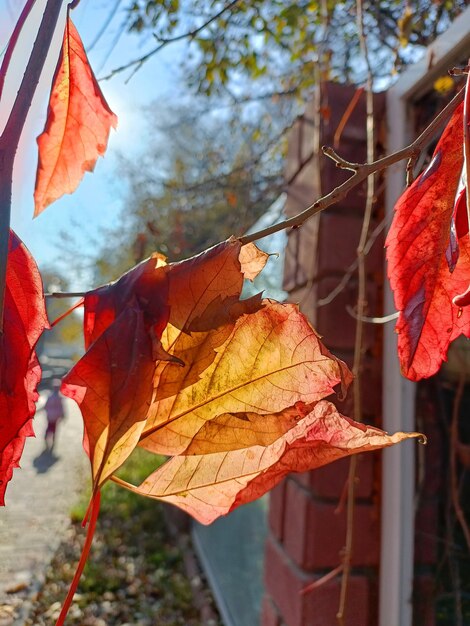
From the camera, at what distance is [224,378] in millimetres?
210

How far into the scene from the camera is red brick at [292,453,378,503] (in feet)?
2.54

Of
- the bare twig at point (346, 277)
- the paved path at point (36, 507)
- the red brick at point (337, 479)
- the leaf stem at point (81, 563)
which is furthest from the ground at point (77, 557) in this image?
the leaf stem at point (81, 563)

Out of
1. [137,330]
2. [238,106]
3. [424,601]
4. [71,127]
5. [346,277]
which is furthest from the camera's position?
[238,106]

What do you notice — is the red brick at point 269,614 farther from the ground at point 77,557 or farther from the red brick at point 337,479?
the ground at point 77,557

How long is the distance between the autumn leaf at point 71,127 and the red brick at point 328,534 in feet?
2.05

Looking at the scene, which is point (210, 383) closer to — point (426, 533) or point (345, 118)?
point (426, 533)

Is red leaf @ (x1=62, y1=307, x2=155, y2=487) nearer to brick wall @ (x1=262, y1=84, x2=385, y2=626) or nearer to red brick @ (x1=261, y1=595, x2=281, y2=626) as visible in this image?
brick wall @ (x1=262, y1=84, x2=385, y2=626)

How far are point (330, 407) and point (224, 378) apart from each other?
0.14 ft

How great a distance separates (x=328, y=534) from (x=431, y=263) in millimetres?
616

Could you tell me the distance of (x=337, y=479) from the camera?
2.56 ft

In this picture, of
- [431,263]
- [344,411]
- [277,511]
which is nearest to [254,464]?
[431,263]

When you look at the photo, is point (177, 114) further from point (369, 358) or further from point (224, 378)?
point (224, 378)

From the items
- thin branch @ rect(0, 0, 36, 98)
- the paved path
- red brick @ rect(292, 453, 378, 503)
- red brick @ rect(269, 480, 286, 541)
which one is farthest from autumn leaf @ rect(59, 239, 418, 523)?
the paved path

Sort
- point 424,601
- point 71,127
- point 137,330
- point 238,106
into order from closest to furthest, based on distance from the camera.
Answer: point 137,330
point 71,127
point 424,601
point 238,106
